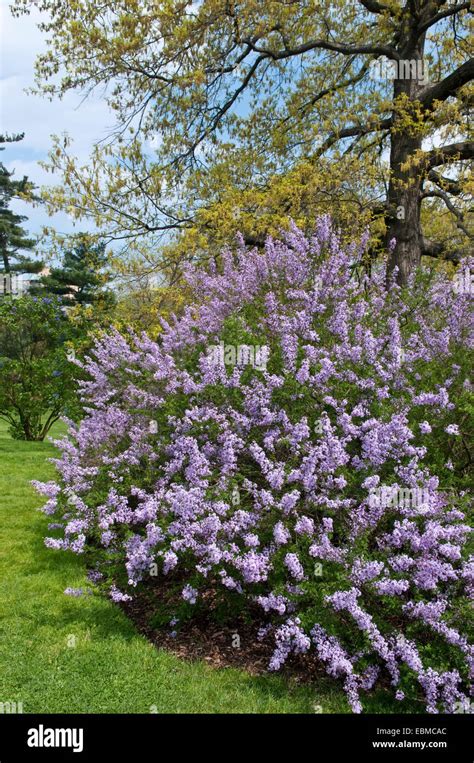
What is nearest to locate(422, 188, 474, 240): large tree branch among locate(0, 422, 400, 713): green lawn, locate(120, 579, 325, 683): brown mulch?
locate(120, 579, 325, 683): brown mulch

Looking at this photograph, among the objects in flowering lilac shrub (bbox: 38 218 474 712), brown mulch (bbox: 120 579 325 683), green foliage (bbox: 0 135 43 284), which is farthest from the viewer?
green foliage (bbox: 0 135 43 284)

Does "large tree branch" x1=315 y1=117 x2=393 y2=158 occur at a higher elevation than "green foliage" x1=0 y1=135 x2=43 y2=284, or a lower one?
lower

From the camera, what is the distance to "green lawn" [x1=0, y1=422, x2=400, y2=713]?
4129mm

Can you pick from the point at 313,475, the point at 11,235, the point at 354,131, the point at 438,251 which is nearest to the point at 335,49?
the point at 354,131

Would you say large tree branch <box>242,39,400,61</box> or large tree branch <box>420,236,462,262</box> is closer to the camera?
large tree branch <box>242,39,400,61</box>

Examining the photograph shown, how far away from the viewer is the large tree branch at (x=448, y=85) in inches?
430

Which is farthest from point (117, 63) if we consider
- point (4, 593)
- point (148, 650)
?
point (148, 650)

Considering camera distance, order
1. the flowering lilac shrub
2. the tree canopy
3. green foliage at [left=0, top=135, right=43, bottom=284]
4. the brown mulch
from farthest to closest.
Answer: green foliage at [left=0, top=135, right=43, bottom=284]
the tree canopy
the brown mulch
the flowering lilac shrub

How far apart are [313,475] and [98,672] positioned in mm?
2118

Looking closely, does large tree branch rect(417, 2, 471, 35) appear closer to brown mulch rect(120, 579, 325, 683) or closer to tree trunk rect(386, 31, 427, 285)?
tree trunk rect(386, 31, 427, 285)

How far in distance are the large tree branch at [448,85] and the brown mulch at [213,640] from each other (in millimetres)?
9610

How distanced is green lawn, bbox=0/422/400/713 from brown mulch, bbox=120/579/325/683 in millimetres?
145

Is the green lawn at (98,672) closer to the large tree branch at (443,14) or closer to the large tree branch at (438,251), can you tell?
the large tree branch at (438,251)

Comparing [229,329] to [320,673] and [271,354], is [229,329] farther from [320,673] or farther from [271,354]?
[320,673]
